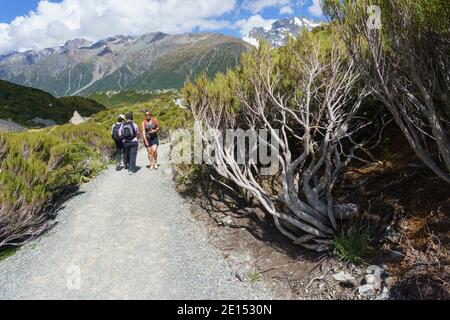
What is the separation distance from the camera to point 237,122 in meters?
10.6

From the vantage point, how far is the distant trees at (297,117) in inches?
289

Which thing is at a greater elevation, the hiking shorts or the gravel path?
the hiking shorts

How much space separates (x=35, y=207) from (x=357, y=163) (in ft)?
25.2

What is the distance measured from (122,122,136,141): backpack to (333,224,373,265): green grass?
27.4 feet

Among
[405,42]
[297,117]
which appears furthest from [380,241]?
[405,42]

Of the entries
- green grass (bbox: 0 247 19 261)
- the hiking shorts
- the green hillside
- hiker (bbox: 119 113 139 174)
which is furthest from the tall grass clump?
the green hillside

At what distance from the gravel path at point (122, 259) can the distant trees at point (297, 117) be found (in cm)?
167

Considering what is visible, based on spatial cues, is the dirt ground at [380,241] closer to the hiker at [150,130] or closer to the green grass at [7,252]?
the green grass at [7,252]

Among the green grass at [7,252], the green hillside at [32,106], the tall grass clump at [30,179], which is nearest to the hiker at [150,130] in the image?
the tall grass clump at [30,179]

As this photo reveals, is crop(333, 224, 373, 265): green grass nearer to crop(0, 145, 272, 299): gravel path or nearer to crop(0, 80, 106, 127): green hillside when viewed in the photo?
crop(0, 145, 272, 299): gravel path

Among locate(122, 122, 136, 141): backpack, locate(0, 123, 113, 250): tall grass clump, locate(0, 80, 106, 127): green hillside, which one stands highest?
locate(0, 80, 106, 127): green hillside

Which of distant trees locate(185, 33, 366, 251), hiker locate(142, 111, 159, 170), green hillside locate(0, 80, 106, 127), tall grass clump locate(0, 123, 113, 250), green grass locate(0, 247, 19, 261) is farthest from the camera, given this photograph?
green hillside locate(0, 80, 106, 127)

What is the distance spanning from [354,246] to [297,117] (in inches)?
116

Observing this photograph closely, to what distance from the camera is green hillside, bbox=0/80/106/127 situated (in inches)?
2761
